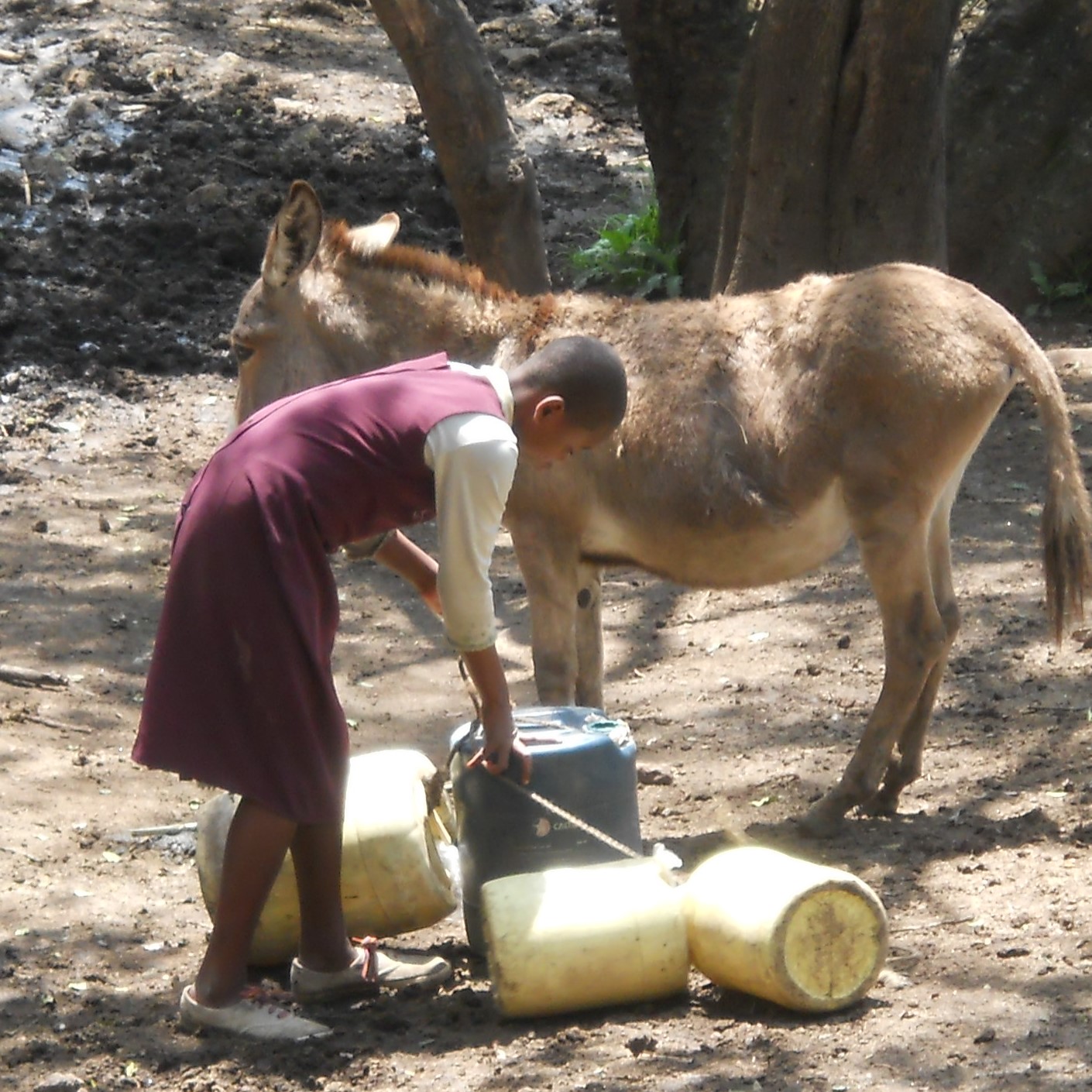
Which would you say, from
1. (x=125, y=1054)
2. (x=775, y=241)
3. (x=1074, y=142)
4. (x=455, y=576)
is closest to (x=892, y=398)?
(x=455, y=576)

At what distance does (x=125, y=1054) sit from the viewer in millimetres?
4090

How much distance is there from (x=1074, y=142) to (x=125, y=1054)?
348 inches

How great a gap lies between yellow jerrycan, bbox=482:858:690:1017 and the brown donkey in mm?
1637

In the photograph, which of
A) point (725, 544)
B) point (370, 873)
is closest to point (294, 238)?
point (725, 544)

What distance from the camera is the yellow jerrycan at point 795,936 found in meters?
3.96

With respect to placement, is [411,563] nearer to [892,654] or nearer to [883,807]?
[892,654]

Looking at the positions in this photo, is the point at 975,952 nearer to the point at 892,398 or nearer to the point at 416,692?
the point at 892,398

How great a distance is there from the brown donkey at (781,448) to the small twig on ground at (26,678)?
1834mm

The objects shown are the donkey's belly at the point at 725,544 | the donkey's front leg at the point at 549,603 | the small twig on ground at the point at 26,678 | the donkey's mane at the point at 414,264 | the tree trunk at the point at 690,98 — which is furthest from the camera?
the tree trunk at the point at 690,98

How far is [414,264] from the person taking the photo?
21.4 feet

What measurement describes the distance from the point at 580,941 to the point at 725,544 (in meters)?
2.16

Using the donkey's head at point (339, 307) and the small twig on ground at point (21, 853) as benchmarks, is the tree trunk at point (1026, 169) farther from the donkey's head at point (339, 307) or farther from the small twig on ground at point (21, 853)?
the small twig on ground at point (21, 853)

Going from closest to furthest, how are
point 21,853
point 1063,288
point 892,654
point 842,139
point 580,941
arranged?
point 580,941
point 21,853
point 892,654
point 842,139
point 1063,288

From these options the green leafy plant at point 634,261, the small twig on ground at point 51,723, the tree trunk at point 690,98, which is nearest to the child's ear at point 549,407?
the small twig on ground at point 51,723
